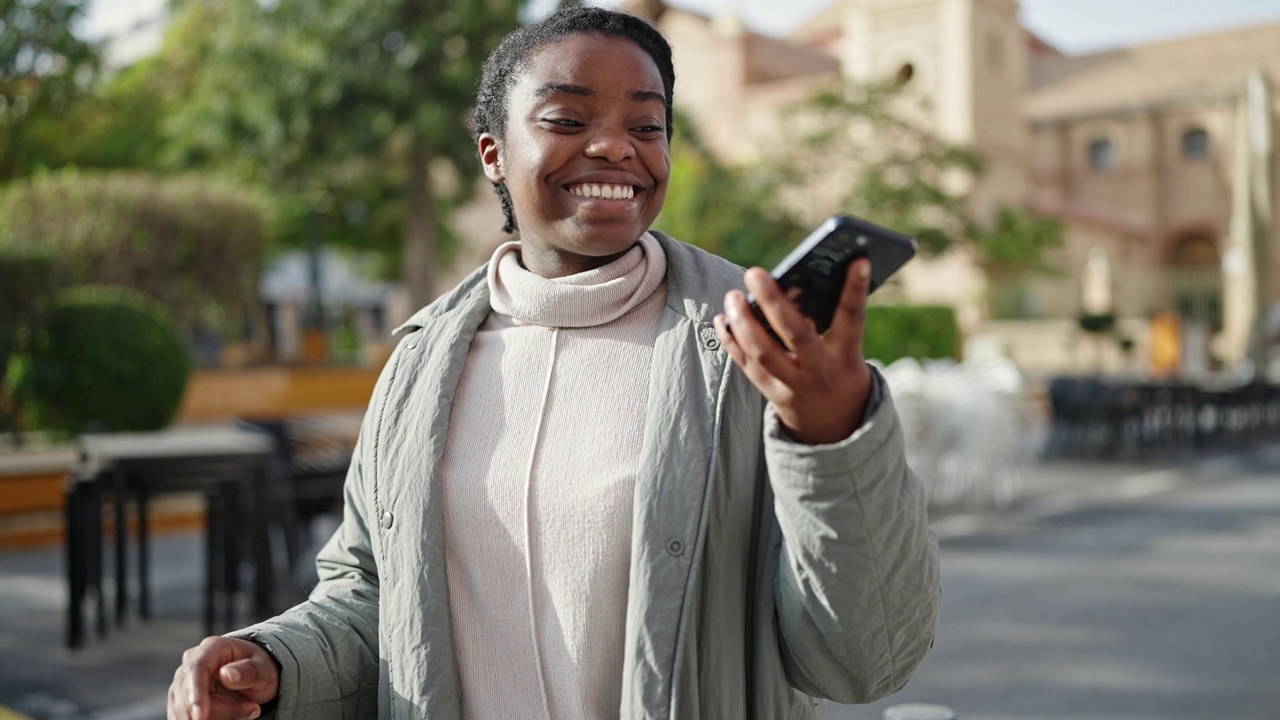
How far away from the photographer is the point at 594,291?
1743 mm

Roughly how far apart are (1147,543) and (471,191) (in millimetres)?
14101

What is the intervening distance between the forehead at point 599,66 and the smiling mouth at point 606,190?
0.41 ft

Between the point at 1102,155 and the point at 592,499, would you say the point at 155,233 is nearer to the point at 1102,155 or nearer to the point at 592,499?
the point at 592,499

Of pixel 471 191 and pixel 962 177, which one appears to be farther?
pixel 962 177

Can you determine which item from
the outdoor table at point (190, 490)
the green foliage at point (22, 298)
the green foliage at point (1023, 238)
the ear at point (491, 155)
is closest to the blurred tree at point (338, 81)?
the green foliage at point (22, 298)

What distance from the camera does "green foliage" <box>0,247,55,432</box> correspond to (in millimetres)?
11242

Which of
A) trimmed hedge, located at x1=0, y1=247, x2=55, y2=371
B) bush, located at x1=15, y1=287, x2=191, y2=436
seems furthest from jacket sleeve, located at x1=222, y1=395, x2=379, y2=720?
bush, located at x1=15, y1=287, x2=191, y2=436

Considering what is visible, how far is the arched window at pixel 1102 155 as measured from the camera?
55.6m

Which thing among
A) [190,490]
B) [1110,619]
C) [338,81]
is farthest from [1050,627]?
[338,81]

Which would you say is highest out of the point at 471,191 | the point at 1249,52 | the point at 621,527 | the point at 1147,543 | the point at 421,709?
the point at 1249,52

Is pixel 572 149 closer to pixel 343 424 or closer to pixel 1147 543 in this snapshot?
pixel 1147 543

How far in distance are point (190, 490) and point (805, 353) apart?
5556 mm

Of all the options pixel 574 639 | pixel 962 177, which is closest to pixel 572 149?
pixel 574 639

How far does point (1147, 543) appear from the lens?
955cm
